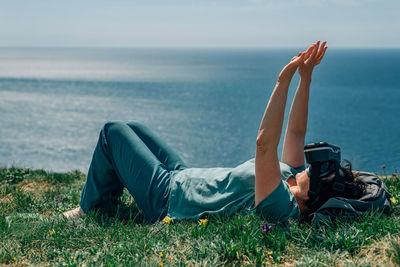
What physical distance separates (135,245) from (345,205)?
2006 mm

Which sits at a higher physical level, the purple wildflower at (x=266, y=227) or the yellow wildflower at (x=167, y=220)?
the purple wildflower at (x=266, y=227)

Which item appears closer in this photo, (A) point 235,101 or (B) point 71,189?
(B) point 71,189

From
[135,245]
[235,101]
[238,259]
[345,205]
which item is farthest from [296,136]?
[235,101]

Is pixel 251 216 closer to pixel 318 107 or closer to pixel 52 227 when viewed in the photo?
pixel 52 227

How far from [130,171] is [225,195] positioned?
1.21 metres

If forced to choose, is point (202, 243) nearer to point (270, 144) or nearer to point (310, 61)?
point (270, 144)

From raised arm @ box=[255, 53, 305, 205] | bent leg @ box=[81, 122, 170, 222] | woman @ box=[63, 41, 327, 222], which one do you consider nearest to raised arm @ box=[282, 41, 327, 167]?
woman @ box=[63, 41, 327, 222]

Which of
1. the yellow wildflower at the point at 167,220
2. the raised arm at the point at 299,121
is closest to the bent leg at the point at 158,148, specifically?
the yellow wildflower at the point at 167,220

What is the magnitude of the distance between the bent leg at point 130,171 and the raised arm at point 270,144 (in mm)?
1312

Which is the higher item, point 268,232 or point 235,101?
point 268,232

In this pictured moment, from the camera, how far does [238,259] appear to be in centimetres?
341

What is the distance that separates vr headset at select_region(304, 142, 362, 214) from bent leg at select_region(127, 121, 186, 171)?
1.73m

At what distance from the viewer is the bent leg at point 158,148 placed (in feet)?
16.9

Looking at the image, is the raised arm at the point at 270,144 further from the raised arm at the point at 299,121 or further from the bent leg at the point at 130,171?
the bent leg at the point at 130,171
